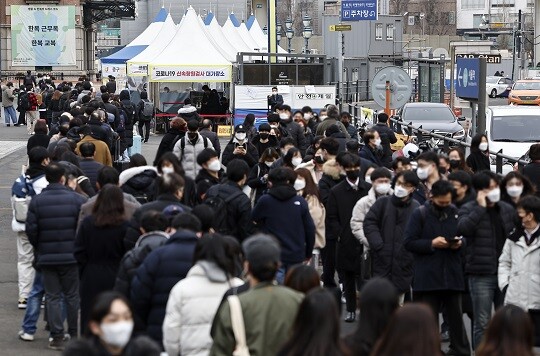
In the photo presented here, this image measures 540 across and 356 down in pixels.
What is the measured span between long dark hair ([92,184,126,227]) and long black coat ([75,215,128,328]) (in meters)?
0.07

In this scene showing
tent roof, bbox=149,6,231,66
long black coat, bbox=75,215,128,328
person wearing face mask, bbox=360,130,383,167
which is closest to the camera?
long black coat, bbox=75,215,128,328

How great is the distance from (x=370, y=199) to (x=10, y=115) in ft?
120

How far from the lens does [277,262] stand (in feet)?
24.1

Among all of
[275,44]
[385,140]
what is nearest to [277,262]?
[385,140]

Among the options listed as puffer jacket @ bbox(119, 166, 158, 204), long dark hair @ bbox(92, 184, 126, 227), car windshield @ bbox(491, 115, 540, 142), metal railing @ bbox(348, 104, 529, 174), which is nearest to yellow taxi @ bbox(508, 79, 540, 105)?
metal railing @ bbox(348, 104, 529, 174)

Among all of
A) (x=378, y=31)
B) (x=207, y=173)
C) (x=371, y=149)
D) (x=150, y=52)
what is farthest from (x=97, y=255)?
(x=378, y=31)

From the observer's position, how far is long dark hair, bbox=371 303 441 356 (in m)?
5.85

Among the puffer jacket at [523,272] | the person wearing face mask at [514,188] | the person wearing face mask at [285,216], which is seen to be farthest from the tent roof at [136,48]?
the puffer jacket at [523,272]

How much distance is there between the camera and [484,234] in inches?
434

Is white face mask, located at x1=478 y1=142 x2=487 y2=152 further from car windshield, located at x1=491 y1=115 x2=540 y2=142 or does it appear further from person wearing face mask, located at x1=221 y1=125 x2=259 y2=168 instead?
car windshield, located at x1=491 y1=115 x2=540 y2=142

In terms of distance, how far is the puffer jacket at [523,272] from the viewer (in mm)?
10172

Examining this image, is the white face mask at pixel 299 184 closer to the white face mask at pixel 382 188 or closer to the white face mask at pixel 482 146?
the white face mask at pixel 382 188

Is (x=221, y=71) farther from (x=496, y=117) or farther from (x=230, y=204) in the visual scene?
(x=230, y=204)

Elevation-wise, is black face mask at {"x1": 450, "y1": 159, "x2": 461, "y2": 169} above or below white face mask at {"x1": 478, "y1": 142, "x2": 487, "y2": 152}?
below
